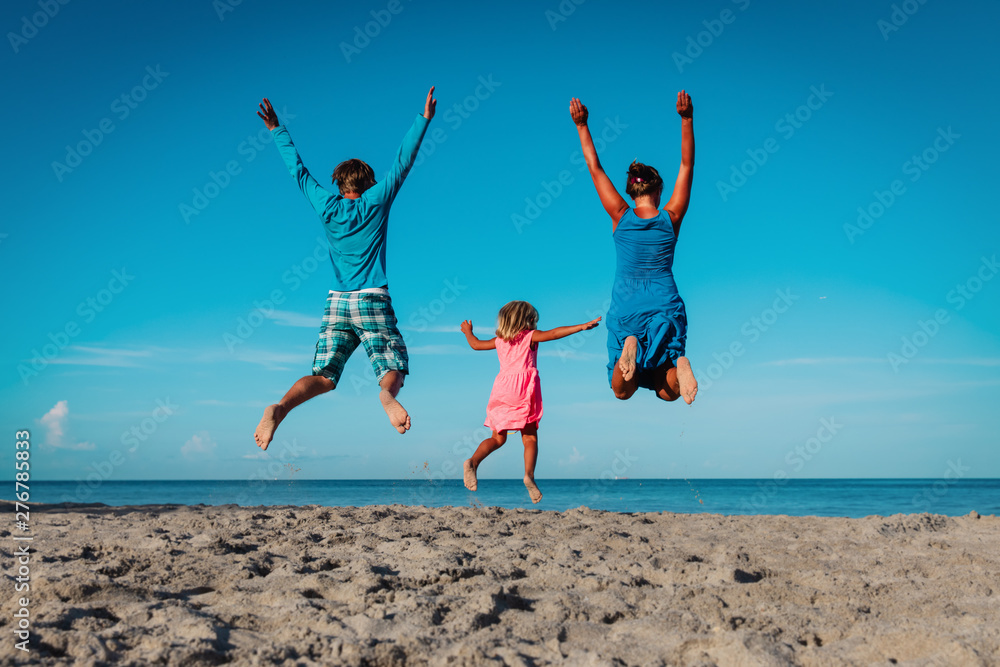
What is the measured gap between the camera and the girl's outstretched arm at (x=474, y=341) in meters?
6.61

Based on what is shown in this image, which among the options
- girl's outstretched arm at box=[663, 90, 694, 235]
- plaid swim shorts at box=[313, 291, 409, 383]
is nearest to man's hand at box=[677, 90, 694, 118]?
girl's outstretched arm at box=[663, 90, 694, 235]

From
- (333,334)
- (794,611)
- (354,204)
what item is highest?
(354,204)

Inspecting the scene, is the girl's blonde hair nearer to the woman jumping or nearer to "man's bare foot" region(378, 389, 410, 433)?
the woman jumping

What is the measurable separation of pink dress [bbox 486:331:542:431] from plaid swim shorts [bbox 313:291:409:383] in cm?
132

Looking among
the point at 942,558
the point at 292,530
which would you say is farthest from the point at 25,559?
the point at 942,558

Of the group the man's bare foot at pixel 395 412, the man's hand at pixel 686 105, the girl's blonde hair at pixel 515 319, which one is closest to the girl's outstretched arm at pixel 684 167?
the man's hand at pixel 686 105

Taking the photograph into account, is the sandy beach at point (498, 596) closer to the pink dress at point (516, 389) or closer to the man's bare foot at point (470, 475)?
the man's bare foot at point (470, 475)

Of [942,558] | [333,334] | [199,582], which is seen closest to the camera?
[199,582]

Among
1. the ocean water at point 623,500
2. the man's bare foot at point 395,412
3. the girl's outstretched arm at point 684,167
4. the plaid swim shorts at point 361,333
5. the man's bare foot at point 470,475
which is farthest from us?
the ocean water at point 623,500

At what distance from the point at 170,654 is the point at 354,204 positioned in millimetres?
3548

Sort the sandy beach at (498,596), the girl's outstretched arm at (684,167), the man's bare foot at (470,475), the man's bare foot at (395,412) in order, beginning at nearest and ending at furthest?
the sandy beach at (498,596) → the man's bare foot at (395,412) → the girl's outstretched arm at (684,167) → the man's bare foot at (470,475)

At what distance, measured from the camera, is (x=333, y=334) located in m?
→ 5.33

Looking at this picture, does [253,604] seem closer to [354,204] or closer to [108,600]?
[108,600]

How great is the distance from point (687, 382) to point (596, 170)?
5.92 ft
